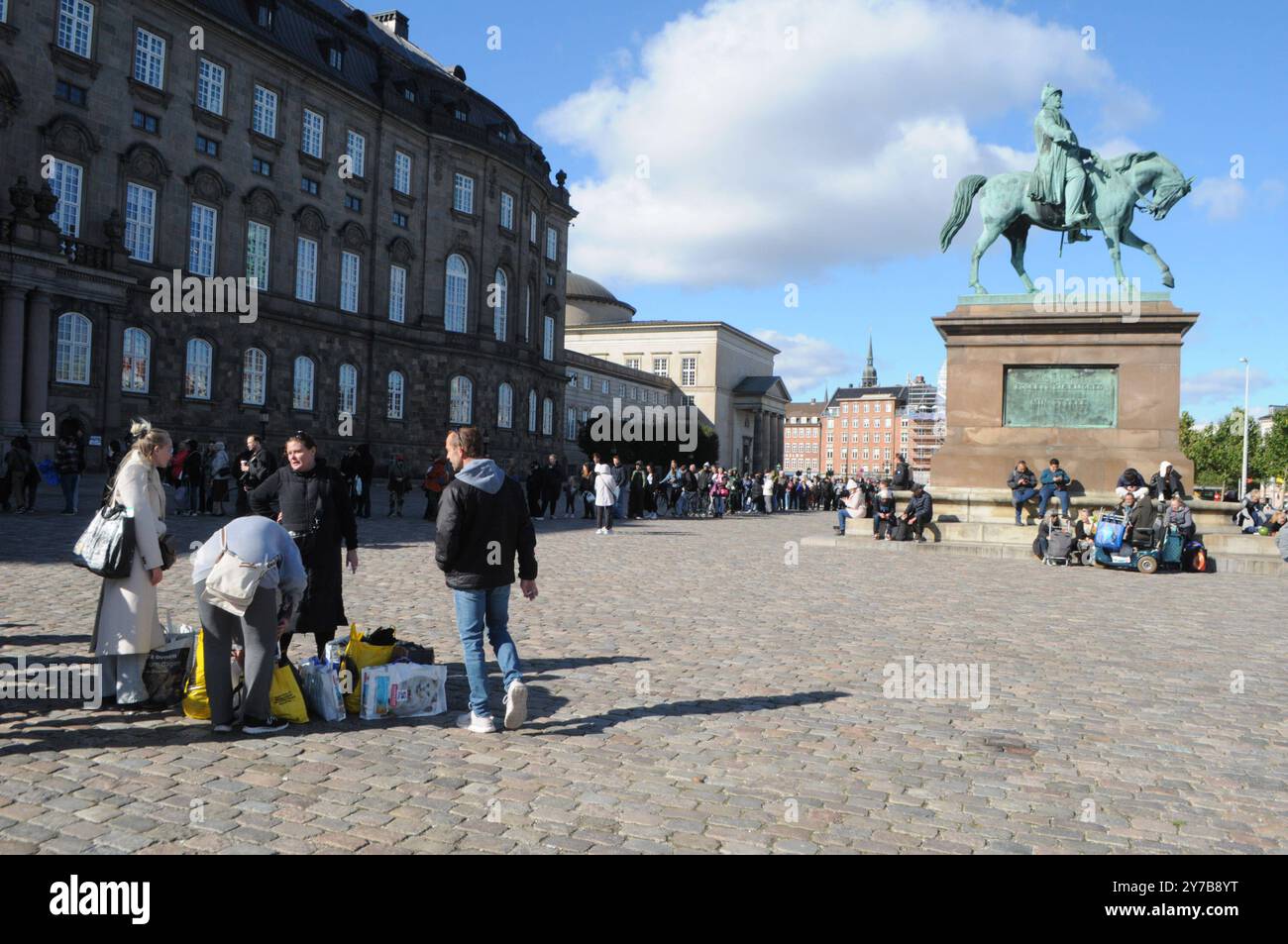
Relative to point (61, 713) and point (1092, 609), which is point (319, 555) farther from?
point (1092, 609)

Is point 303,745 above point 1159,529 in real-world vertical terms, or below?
below

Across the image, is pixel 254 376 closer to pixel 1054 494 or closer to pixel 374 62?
pixel 374 62

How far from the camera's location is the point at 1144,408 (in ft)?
67.2

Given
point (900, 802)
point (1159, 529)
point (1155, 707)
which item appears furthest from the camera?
point (1159, 529)

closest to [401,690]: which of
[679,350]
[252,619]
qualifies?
[252,619]

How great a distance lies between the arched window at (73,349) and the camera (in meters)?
34.0

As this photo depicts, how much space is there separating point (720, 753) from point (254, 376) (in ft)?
138

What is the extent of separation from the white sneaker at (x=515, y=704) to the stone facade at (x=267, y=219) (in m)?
→ 29.0

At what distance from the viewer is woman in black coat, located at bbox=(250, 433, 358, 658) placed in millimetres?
7137

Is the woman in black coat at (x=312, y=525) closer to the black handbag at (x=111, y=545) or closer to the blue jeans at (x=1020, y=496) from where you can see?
the black handbag at (x=111, y=545)

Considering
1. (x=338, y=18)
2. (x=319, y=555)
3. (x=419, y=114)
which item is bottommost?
(x=319, y=555)

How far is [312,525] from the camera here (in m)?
7.19
